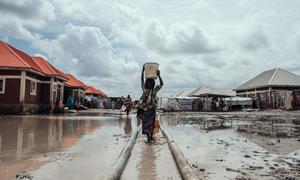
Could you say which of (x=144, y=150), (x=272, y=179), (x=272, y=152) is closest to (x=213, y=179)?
(x=272, y=179)

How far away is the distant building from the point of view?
4094 centimetres

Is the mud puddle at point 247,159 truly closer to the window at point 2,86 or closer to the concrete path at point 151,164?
the concrete path at point 151,164

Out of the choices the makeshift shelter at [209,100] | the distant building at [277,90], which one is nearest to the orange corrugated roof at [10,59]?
the makeshift shelter at [209,100]

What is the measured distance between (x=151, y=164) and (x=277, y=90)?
42.4 m

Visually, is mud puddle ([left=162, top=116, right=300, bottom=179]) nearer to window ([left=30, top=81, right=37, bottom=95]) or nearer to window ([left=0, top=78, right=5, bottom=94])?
window ([left=0, top=78, right=5, bottom=94])

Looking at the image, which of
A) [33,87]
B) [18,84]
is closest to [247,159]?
[18,84]

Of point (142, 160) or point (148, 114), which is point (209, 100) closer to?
point (148, 114)

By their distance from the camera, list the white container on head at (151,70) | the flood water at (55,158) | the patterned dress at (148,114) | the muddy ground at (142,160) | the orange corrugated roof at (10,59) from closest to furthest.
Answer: the flood water at (55,158) < the muddy ground at (142,160) < the patterned dress at (148,114) < the white container on head at (151,70) < the orange corrugated roof at (10,59)

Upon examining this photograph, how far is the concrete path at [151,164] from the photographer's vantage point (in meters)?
5.07

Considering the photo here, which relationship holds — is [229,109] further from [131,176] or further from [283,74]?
[131,176]

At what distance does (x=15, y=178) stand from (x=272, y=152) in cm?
601

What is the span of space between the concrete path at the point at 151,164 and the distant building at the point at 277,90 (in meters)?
37.0

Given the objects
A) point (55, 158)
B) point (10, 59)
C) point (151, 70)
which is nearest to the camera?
point (55, 158)

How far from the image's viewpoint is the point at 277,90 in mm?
43906
